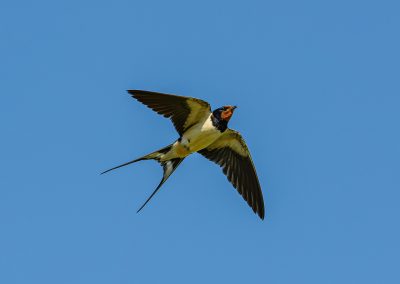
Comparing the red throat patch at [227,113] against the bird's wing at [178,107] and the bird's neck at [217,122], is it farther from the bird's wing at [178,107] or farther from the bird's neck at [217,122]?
the bird's wing at [178,107]

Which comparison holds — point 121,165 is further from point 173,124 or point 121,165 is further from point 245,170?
point 245,170

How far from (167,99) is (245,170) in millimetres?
1559

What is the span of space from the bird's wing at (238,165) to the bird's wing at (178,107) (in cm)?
78

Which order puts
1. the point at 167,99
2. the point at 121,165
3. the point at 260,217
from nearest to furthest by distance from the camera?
the point at 121,165
the point at 167,99
the point at 260,217

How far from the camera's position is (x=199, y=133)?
9008 mm

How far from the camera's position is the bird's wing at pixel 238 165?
9797mm

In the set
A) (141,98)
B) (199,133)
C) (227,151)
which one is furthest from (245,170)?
(141,98)

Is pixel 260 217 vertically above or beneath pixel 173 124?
beneath

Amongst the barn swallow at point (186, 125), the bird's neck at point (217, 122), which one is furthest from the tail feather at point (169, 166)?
the bird's neck at point (217, 122)

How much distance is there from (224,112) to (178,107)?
461 mm

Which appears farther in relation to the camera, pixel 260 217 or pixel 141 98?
pixel 260 217

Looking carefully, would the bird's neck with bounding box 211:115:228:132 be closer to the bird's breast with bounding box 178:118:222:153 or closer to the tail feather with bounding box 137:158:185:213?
the bird's breast with bounding box 178:118:222:153

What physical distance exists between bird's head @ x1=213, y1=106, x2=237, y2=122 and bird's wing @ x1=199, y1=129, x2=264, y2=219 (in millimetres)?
765

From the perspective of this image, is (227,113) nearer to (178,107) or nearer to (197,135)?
(197,135)
